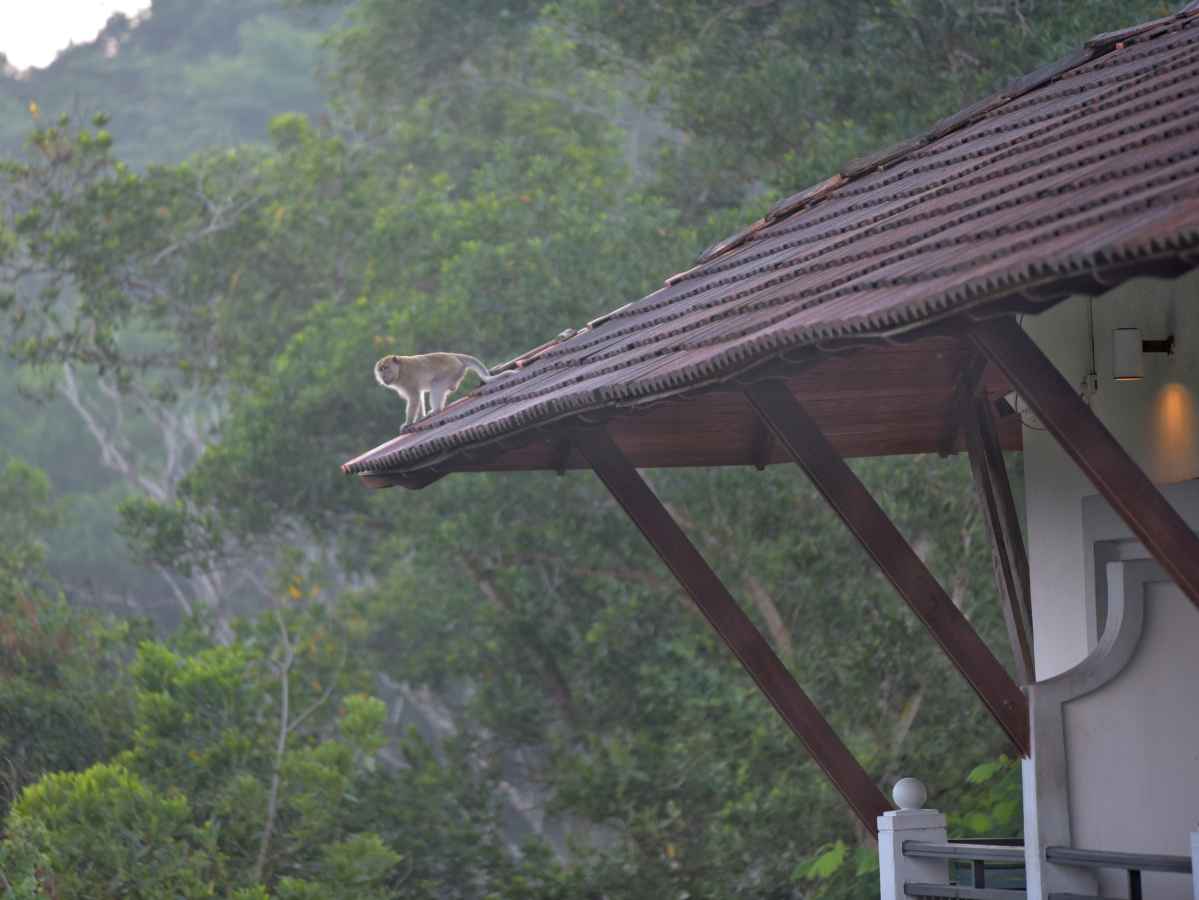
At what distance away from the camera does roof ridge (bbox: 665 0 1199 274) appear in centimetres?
596

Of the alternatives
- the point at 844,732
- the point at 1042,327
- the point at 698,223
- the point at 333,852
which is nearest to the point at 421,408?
the point at 1042,327

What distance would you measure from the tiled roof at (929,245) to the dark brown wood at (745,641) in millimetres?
513

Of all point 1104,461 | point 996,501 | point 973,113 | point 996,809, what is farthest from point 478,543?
point 1104,461

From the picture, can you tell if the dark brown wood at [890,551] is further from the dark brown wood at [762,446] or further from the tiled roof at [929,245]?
the dark brown wood at [762,446]

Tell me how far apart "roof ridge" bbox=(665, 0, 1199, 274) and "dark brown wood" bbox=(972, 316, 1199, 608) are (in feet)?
9.18

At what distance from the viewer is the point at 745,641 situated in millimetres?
5102

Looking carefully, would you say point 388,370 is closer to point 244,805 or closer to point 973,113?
point 973,113

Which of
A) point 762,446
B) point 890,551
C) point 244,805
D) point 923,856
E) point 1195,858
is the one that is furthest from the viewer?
point 244,805

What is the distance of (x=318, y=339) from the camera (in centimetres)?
1580

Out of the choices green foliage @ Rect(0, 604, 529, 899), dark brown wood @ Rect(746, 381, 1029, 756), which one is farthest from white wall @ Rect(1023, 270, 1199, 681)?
green foliage @ Rect(0, 604, 529, 899)

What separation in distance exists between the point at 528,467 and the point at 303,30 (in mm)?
31753

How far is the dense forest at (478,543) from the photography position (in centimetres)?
1189

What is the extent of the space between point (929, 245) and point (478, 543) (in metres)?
10.3

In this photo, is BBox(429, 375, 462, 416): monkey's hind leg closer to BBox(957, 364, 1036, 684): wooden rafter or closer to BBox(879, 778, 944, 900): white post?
BBox(957, 364, 1036, 684): wooden rafter
